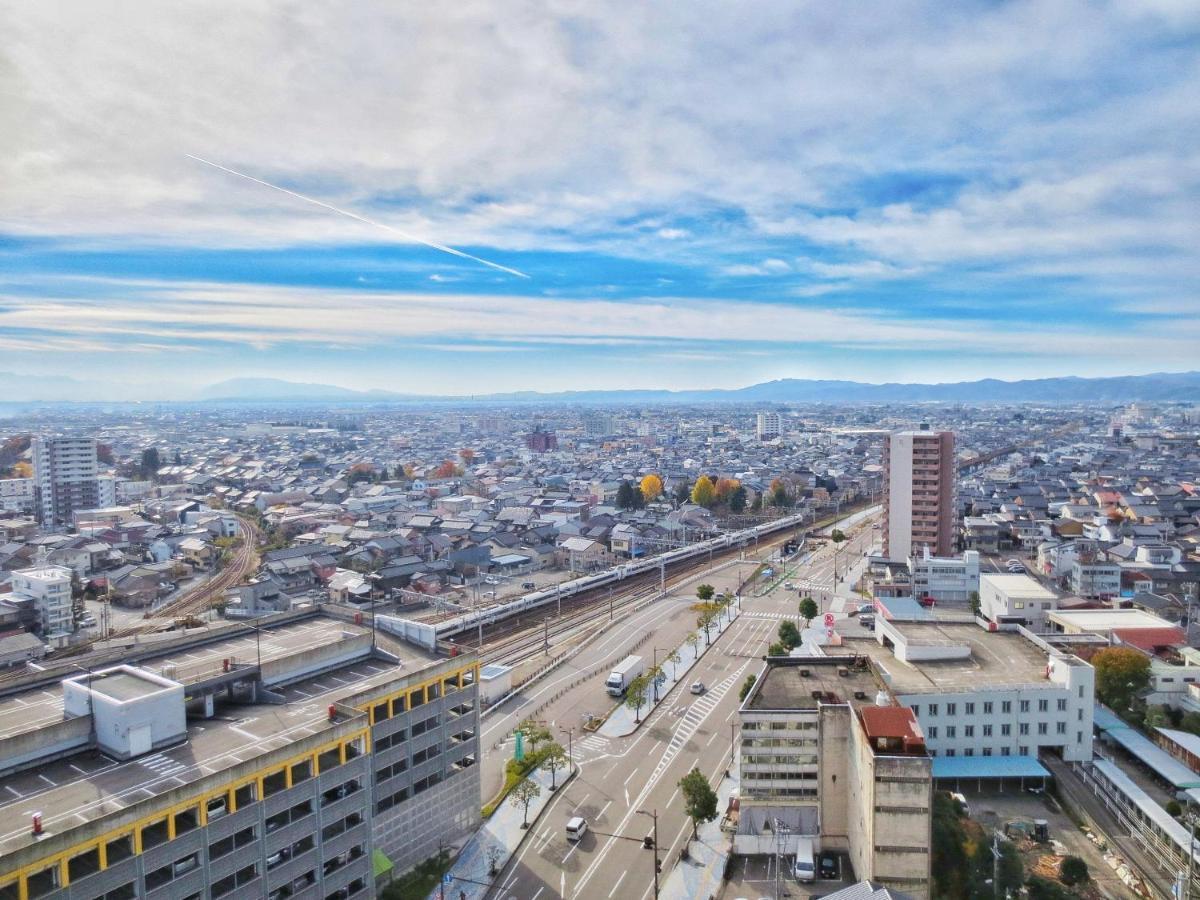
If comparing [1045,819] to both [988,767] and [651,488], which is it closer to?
[988,767]

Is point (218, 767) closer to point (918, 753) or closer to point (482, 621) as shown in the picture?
point (918, 753)

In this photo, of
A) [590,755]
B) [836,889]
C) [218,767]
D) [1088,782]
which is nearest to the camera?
[218,767]

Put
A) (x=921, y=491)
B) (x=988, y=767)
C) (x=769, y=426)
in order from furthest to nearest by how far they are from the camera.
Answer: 1. (x=769, y=426)
2. (x=921, y=491)
3. (x=988, y=767)

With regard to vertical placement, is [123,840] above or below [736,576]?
above

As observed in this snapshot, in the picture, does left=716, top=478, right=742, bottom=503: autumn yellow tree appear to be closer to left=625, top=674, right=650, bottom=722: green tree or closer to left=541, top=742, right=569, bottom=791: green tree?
left=625, top=674, right=650, bottom=722: green tree

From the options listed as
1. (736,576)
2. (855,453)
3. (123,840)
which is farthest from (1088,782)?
(855,453)

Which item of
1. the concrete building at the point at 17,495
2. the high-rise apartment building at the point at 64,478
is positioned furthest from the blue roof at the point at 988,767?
the concrete building at the point at 17,495

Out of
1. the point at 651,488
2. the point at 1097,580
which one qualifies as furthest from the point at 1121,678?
the point at 651,488
